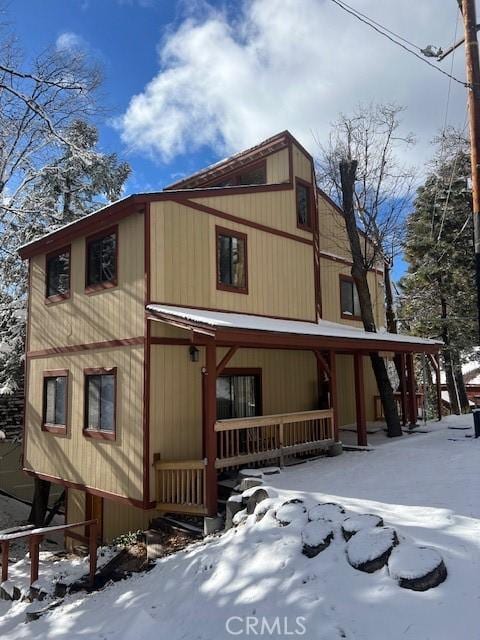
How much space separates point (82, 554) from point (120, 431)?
3.96 m

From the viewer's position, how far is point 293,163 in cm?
1281

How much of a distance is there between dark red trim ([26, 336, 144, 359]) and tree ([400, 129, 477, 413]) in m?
16.4

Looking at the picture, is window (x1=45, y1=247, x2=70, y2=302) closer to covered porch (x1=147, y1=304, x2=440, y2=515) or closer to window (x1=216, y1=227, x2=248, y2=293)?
window (x1=216, y1=227, x2=248, y2=293)

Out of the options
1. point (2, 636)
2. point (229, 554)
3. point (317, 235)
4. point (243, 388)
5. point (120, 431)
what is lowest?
point (2, 636)

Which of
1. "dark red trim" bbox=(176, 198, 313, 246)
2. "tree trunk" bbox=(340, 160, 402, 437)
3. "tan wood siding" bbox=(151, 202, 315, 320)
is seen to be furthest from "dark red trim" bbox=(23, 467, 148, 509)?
"tree trunk" bbox=(340, 160, 402, 437)

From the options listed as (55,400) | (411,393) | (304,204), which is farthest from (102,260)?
(411,393)

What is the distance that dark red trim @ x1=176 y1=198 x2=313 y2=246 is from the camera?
9625mm

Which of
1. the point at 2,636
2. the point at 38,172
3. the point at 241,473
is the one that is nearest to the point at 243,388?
the point at 241,473

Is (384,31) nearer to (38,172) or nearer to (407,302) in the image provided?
(38,172)

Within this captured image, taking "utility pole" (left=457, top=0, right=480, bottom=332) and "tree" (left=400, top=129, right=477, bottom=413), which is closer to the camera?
"utility pole" (left=457, top=0, right=480, bottom=332)

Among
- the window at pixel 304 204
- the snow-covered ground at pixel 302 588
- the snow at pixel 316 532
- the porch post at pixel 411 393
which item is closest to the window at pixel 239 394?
the snow-covered ground at pixel 302 588

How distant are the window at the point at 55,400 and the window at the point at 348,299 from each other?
8231 mm

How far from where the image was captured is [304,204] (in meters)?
13.1

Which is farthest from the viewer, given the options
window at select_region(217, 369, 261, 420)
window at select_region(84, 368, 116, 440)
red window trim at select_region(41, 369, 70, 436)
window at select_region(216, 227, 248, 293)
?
red window trim at select_region(41, 369, 70, 436)
